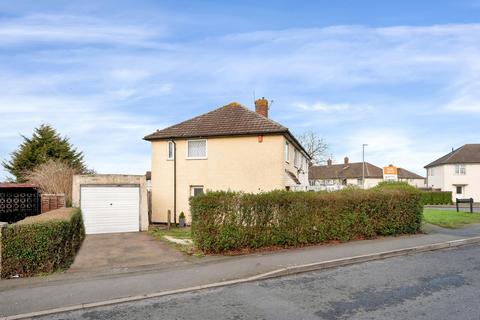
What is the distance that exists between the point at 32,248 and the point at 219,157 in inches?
558

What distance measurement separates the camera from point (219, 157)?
22812 mm

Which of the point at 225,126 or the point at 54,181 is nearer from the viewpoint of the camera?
the point at 54,181

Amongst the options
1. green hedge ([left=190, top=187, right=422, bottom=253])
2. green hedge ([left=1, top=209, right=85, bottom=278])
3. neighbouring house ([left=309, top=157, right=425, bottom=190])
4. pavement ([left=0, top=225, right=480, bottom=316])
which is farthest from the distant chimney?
neighbouring house ([left=309, top=157, right=425, bottom=190])

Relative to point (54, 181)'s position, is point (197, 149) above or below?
above

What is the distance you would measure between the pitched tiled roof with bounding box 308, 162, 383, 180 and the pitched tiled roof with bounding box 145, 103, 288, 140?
47.6 m

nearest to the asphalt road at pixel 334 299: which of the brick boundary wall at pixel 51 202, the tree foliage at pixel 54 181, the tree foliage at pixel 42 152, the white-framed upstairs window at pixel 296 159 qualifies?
the brick boundary wall at pixel 51 202

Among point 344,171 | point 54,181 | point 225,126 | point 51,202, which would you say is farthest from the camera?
point 344,171

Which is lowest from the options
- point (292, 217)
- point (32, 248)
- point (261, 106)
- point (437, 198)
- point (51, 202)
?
point (437, 198)

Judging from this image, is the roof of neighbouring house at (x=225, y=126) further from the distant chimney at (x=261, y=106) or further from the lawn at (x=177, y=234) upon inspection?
the lawn at (x=177, y=234)

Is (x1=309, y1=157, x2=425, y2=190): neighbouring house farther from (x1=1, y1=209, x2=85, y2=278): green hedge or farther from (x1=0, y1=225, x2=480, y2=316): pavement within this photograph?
(x1=1, y1=209, x2=85, y2=278): green hedge

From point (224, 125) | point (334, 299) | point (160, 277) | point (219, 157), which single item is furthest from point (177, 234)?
point (334, 299)

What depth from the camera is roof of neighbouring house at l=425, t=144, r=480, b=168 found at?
5531 centimetres

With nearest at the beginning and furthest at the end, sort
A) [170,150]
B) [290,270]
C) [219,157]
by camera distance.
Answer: [290,270] → [219,157] → [170,150]

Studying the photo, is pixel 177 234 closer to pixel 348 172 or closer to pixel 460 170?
pixel 460 170
